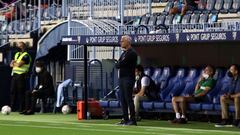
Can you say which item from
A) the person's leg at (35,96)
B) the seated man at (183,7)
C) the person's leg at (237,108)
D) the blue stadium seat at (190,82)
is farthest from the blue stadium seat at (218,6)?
the person's leg at (237,108)

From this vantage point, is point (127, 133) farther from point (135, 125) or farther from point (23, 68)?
point (23, 68)

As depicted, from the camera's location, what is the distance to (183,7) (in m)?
26.8

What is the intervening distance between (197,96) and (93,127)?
10.2 ft

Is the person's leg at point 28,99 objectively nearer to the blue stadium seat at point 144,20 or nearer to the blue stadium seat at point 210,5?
the blue stadium seat at point 144,20

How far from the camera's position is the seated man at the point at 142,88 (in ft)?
68.5

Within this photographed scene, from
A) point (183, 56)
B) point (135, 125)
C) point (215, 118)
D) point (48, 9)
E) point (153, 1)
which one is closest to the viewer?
point (135, 125)

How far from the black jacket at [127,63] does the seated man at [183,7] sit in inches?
317

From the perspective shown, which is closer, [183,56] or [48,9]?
[183,56]

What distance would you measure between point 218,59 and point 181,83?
1.08 m

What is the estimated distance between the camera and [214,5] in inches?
1067

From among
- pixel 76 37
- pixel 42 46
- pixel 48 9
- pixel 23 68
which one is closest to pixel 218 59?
pixel 76 37

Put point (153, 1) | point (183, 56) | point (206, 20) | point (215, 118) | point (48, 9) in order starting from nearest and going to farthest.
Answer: point (215, 118) < point (183, 56) < point (206, 20) < point (153, 1) < point (48, 9)

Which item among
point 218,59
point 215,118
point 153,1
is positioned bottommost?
point 215,118

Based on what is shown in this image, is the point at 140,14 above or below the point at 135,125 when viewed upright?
above
